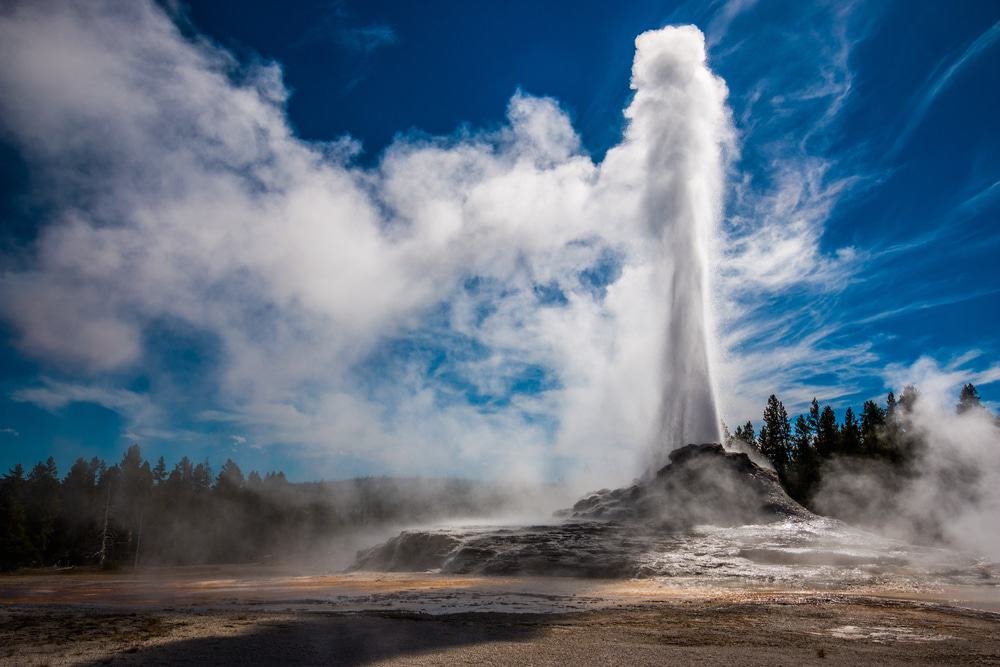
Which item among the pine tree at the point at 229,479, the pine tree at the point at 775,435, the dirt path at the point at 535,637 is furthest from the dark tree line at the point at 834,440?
the pine tree at the point at 229,479

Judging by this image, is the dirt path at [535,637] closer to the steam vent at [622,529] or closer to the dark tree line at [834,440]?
the steam vent at [622,529]

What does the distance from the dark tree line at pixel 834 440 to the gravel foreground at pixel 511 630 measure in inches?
1394

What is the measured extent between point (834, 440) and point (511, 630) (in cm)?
5924

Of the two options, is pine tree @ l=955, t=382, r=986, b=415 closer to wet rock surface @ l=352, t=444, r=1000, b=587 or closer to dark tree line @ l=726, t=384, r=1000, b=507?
dark tree line @ l=726, t=384, r=1000, b=507

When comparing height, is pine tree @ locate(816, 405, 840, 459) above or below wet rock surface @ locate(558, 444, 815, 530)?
above

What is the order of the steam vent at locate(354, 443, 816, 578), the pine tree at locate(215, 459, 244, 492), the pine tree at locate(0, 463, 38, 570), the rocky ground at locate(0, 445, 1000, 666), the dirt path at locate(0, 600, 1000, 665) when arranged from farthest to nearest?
the pine tree at locate(215, 459, 244, 492) < the pine tree at locate(0, 463, 38, 570) < the steam vent at locate(354, 443, 816, 578) < the rocky ground at locate(0, 445, 1000, 666) < the dirt path at locate(0, 600, 1000, 665)

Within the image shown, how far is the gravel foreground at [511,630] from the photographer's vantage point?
8281mm

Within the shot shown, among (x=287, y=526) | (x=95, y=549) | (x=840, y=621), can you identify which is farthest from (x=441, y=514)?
(x=840, y=621)

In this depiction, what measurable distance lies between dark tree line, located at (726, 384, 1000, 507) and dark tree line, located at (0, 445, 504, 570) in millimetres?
32218

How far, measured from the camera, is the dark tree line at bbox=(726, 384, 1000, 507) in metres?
47.3

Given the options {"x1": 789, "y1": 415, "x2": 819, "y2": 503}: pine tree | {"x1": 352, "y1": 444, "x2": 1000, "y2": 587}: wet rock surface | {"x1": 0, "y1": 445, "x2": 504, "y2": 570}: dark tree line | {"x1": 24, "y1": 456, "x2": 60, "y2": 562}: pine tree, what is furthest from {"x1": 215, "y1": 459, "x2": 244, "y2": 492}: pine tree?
{"x1": 789, "y1": 415, "x2": 819, "y2": 503}: pine tree

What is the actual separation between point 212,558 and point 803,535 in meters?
54.0

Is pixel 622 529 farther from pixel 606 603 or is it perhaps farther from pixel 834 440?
pixel 834 440

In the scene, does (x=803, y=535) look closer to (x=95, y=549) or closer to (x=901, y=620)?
(x=901, y=620)
